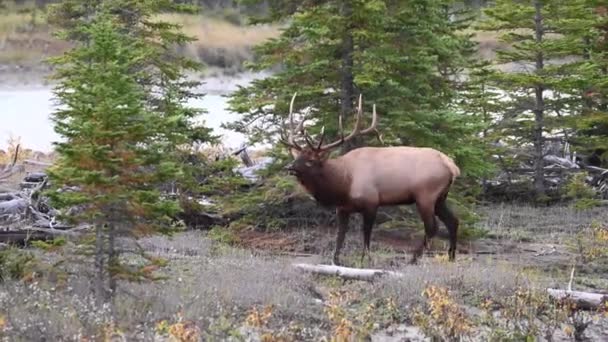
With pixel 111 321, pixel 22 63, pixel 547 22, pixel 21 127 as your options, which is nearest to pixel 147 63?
pixel 547 22

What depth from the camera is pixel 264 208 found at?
51.1ft

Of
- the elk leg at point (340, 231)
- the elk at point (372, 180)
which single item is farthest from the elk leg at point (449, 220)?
the elk leg at point (340, 231)

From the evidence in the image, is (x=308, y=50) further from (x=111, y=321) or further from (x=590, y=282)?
(x=111, y=321)

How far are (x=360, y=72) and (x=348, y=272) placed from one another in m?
4.42

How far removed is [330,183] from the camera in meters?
12.8

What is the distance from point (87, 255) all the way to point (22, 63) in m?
43.6

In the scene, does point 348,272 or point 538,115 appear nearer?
point 348,272

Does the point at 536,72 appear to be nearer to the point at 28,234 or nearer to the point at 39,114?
the point at 28,234

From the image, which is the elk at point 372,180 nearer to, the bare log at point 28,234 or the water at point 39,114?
the bare log at point 28,234

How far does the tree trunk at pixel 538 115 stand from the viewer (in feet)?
64.3

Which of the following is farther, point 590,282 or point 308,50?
point 308,50

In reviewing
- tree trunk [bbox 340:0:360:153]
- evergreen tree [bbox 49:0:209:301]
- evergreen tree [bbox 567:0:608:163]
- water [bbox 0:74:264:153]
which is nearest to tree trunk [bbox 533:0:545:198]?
evergreen tree [bbox 567:0:608:163]

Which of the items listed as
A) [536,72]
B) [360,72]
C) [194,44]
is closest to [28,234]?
[360,72]

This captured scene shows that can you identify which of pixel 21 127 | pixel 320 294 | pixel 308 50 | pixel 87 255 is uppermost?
pixel 308 50
